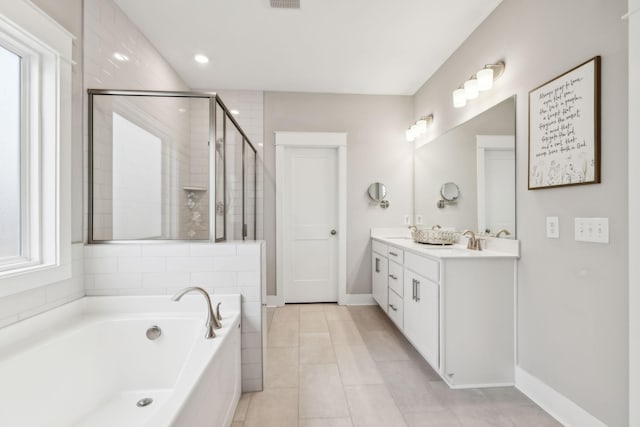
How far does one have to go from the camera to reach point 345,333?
2689mm

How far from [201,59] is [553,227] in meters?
3.17

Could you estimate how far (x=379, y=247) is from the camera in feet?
10.4

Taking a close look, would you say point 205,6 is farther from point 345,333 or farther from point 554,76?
point 345,333

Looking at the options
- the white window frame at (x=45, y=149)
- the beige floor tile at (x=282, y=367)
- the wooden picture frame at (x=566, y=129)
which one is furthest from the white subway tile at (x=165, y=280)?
the wooden picture frame at (x=566, y=129)

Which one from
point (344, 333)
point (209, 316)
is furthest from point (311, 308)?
point (209, 316)

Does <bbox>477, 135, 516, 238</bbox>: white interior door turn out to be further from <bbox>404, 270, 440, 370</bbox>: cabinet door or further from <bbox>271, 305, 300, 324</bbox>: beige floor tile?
<bbox>271, 305, 300, 324</bbox>: beige floor tile

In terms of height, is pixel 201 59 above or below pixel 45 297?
above

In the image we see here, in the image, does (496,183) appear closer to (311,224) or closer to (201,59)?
(311,224)

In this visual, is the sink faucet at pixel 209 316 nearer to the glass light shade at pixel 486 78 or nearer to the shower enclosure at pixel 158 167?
the shower enclosure at pixel 158 167

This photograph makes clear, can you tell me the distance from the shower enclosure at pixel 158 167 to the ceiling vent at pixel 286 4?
81 cm

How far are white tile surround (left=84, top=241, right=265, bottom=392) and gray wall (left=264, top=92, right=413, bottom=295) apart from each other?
1702 mm

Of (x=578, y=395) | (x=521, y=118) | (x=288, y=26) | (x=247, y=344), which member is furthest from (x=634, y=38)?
(x=247, y=344)

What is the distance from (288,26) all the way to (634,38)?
2059 mm

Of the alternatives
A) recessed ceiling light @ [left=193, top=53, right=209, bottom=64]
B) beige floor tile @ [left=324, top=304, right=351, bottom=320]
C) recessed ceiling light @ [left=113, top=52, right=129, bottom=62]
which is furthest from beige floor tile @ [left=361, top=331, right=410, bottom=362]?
recessed ceiling light @ [left=193, top=53, right=209, bottom=64]
